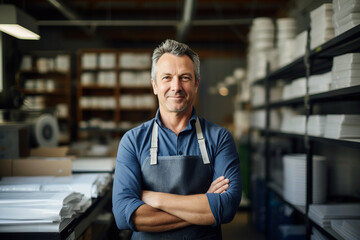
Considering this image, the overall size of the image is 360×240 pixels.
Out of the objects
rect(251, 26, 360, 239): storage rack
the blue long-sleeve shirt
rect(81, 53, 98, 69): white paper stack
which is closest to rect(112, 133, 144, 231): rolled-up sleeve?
the blue long-sleeve shirt

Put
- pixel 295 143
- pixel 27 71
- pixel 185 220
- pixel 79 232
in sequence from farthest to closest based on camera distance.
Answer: pixel 27 71
pixel 295 143
pixel 79 232
pixel 185 220

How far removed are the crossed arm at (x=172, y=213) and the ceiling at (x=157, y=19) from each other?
13.6 feet

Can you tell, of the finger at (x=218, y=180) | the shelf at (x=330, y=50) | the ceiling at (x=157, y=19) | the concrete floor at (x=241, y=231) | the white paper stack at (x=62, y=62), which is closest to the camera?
the finger at (x=218, y=180)

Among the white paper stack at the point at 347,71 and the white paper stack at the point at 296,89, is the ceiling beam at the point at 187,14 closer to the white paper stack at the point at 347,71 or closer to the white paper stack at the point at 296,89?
the white paper stack at the point at 296,89

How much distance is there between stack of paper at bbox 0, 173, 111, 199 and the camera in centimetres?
190

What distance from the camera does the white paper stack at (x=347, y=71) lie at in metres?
1.88

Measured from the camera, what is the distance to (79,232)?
69.8 inches

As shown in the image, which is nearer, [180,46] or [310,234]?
[180,46]

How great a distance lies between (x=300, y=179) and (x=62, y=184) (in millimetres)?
1997

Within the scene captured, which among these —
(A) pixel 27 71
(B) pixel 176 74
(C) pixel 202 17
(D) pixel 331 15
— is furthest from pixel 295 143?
(A) pixel 27 71

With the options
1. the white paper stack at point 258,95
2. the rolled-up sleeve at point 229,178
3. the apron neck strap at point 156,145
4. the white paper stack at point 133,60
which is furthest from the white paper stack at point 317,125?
the white paper stack at point 133,60

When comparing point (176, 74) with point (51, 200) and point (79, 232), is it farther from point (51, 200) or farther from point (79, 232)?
point (79, 232)

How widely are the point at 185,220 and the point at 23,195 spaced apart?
945mm

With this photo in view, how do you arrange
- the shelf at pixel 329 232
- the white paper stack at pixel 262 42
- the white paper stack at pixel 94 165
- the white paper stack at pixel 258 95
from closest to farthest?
the shelf at pixel 329 232, the white paper stack at pixel 94 165, the white paper stack at pixel 262 42, the white paper stack at pixel 258 95
